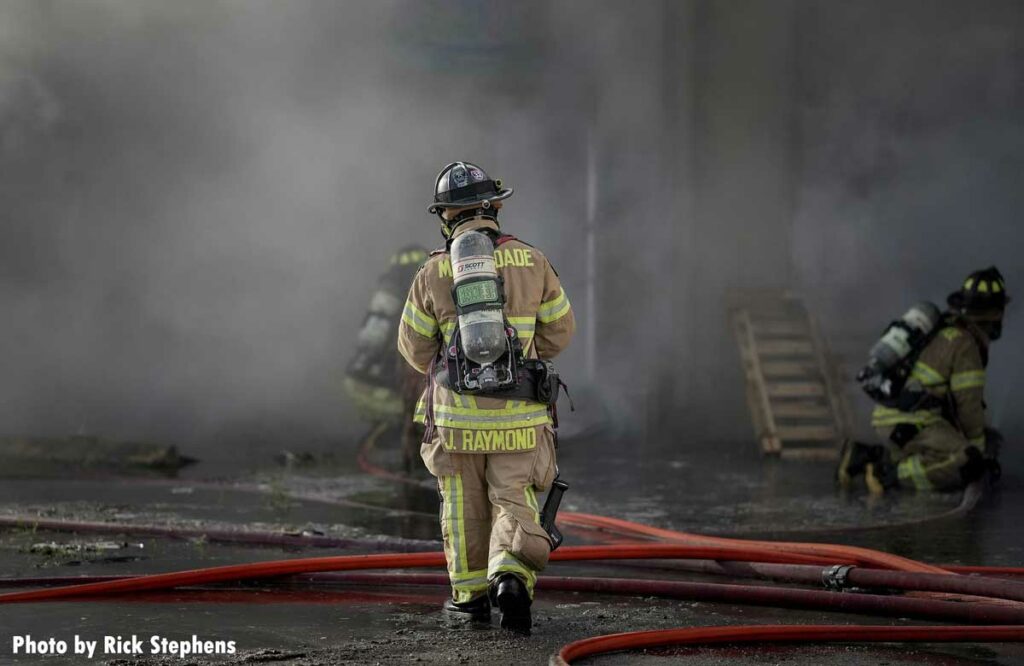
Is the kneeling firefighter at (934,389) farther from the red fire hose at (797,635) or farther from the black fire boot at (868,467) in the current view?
the red fire hose at (797,635)

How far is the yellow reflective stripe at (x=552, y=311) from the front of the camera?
5.45 metres

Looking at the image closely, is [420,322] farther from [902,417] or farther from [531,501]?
[902,417]

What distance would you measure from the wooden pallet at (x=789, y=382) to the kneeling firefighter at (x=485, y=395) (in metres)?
5.90

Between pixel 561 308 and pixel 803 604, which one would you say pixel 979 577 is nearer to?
pixel 803 604

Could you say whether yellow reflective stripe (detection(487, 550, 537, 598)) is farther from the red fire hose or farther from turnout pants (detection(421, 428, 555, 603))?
the red fire hose

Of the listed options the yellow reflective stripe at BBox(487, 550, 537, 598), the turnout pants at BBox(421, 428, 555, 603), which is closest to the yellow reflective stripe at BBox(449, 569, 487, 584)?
the turnout pants at BBox(421, 428, 555, 603)

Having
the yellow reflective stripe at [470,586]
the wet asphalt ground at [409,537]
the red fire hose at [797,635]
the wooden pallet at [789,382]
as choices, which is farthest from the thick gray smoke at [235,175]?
the red fire hose at [797,635]

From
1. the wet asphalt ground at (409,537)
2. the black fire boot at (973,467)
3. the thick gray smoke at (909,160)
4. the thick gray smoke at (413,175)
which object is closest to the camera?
the wet asphalt ground at (409,537)

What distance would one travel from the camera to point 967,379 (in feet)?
29.3

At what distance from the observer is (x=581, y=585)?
229 inches

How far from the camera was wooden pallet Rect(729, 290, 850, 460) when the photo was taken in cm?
1102

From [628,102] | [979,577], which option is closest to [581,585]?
[979,577]

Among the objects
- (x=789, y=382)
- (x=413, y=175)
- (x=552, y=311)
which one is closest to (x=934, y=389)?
(x=789, y=382)

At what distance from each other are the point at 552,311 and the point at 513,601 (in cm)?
110
